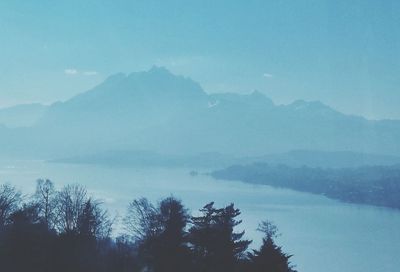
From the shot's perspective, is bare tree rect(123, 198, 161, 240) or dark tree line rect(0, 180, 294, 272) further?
bare tree rect(123, 198, 161, 240)

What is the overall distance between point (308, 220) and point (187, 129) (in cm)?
12785

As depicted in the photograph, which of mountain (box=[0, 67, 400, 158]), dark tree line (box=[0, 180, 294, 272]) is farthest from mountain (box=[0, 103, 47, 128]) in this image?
dark tree line (box=[0, 180, 294, 272])

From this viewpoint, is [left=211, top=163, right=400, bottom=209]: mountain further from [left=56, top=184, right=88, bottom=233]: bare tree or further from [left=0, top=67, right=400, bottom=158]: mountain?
[left=0, top=67, right=400, bottom=158]: mountain

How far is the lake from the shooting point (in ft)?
78.2

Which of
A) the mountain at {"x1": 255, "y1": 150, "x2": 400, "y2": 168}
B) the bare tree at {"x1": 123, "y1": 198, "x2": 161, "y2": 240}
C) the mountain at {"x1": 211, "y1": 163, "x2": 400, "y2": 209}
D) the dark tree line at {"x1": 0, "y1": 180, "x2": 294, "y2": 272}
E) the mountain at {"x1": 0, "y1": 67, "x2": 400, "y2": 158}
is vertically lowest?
the dark tree line at {"x1": 0, "y1": 180, "x2": 294, "y2": 272}

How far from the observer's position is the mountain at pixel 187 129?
131 m

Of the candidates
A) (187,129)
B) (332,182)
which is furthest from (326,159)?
(187,129)

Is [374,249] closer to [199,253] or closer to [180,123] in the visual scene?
[199,253]

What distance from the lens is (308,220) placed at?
33.3 meters

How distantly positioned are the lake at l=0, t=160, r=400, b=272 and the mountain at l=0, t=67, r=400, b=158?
66.0m

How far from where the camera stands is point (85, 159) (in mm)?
88625

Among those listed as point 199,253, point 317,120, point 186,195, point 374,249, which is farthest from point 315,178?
point 317,120

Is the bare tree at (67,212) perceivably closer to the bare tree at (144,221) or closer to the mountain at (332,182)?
the bare tree at (144,221)

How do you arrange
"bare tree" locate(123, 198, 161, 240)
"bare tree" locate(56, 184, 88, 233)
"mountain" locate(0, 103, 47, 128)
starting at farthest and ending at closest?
"mountain" locate(0, 103, 47, 128) → "bare tree" locate(56, 184, 88, 233) → "bare tree" locate(123, 198, 161, 240)
